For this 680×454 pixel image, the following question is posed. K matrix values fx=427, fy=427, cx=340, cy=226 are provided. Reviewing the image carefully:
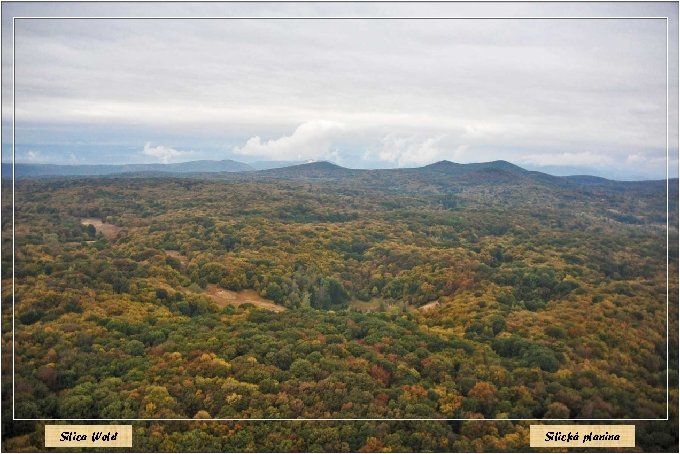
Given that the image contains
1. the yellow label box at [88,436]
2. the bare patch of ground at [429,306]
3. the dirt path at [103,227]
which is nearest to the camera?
the yellow label box at [88,436]

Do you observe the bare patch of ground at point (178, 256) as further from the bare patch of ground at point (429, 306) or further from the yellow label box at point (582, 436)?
the yellow label box at point (582, 436)

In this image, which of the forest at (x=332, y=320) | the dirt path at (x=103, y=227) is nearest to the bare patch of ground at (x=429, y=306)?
the forest at (x=332, y=320)

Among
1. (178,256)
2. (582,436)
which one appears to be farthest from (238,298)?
(582,436)

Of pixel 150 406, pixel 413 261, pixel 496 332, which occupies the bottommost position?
pixel 150 406

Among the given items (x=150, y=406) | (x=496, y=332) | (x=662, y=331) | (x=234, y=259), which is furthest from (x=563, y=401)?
(x=234, y=259)

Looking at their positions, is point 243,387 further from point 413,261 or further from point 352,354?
point 413,261

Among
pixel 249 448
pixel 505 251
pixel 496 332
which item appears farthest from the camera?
pixel 505 251

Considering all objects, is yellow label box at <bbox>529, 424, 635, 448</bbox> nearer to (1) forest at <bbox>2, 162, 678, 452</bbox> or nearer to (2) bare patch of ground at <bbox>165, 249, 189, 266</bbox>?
(1) forest at <bbox>2, 162, 678, 452</bbox>
